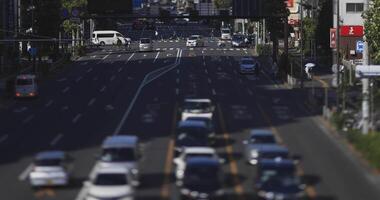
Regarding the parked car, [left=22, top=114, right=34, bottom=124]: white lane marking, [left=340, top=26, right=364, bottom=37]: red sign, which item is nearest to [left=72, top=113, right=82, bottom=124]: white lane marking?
[left=22, top=114, right=34, bottom=124]: white lane marking

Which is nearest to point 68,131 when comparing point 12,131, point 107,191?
point 12,131

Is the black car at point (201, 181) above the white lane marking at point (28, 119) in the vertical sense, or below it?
below

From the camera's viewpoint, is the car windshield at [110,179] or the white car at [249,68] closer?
the car windshield at [110,179]

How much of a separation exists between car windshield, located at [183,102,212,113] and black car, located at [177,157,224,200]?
1688 centimetres

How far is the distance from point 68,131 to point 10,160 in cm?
885

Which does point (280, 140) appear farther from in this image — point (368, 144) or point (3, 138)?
point (3, 138)

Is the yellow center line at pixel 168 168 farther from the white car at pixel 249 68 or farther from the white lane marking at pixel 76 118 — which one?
the white car at pixel 249 68

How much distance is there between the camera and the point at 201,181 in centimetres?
3062

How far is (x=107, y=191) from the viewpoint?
96.9ft

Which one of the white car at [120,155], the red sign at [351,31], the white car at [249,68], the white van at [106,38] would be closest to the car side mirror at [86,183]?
the white car at [120,155]

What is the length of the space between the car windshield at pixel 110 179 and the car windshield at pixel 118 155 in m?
3.93

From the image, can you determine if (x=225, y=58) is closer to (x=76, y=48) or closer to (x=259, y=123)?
(x=76, y=48)

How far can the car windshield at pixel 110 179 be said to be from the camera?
3023 cm

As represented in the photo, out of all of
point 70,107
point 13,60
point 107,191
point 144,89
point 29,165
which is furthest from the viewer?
point 13,60
